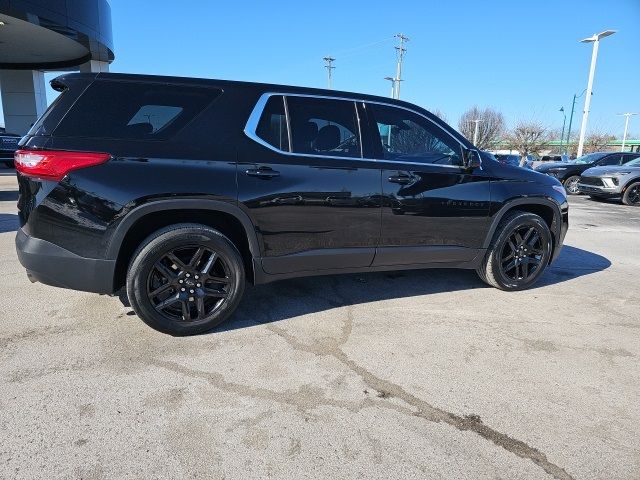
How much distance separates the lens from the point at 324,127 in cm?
350

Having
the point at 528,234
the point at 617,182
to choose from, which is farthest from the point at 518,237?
the point at 617,182

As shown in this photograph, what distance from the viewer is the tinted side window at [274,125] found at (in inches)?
128

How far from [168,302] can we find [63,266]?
0.72 metres

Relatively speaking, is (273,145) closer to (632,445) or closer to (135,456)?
(135,456)

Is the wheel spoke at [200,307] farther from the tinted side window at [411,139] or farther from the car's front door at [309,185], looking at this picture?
the tinted side window at [411,139]

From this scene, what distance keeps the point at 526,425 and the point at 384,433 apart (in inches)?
31.4

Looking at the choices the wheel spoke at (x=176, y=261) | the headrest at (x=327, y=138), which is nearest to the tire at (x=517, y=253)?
the headrest at (x=327, y=138)

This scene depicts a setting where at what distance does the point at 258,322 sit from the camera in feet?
11.6

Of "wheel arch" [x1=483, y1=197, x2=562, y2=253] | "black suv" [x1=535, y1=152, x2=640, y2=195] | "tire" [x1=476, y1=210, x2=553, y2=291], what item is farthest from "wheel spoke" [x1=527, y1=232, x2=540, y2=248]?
"black suv" [x1=535, y1=152, x2=640, y2=195]

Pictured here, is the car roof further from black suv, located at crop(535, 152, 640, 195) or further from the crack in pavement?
black suv, located at crop(535, 152, 640, 195)

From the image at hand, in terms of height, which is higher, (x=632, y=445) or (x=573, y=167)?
(x=573, y=167)

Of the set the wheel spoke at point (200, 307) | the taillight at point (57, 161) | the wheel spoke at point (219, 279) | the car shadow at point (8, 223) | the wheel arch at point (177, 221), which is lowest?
the car shadow at point (8, 223)

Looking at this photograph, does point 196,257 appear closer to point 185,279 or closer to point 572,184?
point 185,279

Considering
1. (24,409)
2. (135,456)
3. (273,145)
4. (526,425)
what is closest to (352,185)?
(273,145)
